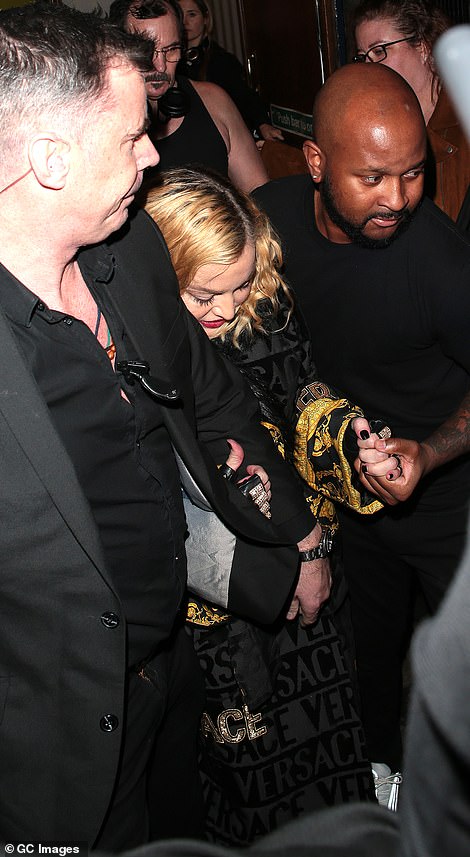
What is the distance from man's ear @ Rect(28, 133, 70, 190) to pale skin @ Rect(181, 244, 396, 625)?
29.1 inches

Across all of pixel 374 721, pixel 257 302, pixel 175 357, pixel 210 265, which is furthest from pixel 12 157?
pixel 374 721

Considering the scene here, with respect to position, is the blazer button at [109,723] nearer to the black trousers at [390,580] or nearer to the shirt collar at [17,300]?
the shirt collar at [17,300]

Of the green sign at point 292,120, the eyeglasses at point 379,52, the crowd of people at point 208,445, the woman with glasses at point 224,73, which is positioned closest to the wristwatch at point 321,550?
the crowd of people at point 208,445

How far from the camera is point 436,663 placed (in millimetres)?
455

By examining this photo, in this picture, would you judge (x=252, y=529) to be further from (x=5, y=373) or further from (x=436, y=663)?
(x=436, y=663)

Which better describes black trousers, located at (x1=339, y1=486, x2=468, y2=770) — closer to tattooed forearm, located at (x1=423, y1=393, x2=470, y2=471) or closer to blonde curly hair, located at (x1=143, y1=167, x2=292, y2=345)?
tattooed forearm, located at (x1=423, y1=393, x2=470, y2=471)

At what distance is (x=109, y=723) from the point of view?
165 centimetres

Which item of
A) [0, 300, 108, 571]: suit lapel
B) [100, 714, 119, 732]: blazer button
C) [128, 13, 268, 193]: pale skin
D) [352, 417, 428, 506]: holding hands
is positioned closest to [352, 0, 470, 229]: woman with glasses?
[128, 13, 268, 193]: pale skin

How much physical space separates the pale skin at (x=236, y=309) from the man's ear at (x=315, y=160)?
439 millimetres

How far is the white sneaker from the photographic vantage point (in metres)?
2.65

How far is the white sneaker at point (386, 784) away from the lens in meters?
2.65

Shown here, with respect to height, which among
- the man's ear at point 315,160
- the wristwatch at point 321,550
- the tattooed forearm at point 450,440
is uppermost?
the man's ear at point 315,160

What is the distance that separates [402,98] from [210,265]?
0.77 m

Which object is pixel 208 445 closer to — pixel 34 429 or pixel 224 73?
pixel 34 429
